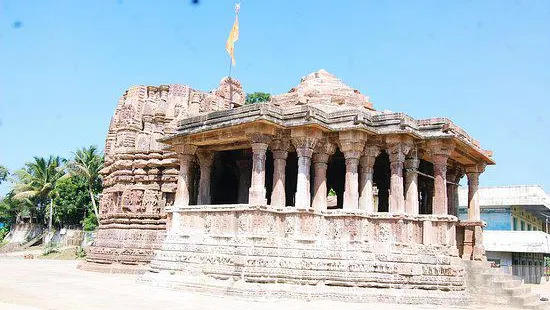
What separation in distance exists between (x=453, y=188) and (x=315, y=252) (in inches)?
311

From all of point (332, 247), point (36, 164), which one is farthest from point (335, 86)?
point (36, 164)

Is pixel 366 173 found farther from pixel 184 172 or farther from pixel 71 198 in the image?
pixel 71 198

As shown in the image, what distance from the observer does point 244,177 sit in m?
17.5

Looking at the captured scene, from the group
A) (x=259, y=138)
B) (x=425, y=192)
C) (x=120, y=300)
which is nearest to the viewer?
(x=120, y=300)

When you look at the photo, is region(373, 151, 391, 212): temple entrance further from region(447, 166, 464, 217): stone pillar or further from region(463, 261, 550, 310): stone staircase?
region(463, 261, 550, 310): stone staircase

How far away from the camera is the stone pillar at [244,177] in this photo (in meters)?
17.2

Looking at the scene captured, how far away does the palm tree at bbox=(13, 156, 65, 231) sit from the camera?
46344mm

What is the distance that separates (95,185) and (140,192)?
970 inches

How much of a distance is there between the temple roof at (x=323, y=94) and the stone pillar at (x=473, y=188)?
4.32 meters

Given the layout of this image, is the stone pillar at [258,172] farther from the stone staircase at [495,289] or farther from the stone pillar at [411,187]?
the stone staircase at [495,289]

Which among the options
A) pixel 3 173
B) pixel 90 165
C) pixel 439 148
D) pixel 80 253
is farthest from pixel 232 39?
pixel 3 173

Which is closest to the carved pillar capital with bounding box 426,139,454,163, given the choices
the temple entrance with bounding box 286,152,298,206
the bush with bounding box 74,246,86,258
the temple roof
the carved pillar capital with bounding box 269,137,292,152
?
the temple roof

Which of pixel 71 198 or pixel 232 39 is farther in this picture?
pixel 71 198

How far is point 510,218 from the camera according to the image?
34.5m
